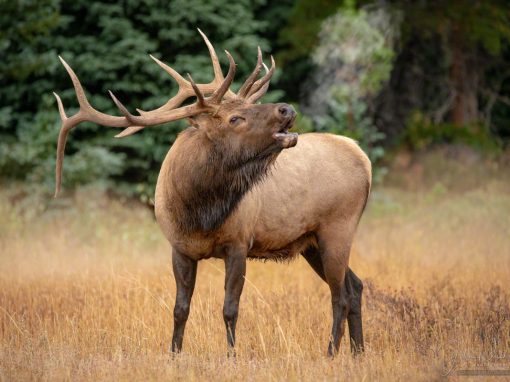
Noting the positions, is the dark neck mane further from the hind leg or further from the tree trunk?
the tree trunk

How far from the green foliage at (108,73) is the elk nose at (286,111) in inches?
307

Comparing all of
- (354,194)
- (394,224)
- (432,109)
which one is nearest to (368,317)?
(354,194)

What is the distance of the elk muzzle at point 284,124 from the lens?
552 cm

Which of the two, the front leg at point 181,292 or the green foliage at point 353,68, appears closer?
the front leg at point 181,292

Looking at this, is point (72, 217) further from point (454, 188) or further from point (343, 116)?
point (454, 188)

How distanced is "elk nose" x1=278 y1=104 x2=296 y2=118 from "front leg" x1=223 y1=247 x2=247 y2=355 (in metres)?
1.05

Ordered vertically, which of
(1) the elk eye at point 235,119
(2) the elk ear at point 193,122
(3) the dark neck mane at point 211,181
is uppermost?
(1) the elk eye at point 235,119

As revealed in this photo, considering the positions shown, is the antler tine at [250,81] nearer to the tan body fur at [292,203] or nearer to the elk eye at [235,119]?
the elk eye at [235,119]

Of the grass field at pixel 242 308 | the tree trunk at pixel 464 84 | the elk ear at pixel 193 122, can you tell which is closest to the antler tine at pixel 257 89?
the elk ear at pixel 193 122

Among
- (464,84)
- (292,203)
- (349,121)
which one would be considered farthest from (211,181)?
(464,84)

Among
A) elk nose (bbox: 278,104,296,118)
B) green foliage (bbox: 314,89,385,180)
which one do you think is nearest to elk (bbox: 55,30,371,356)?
elk nose (bbox: 278,104,296,118)

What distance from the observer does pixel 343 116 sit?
16062 mm

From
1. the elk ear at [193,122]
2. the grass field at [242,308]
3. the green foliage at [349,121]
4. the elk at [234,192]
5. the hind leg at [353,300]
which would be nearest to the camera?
the grass field at [242,308]

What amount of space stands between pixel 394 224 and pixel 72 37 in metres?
6.56
